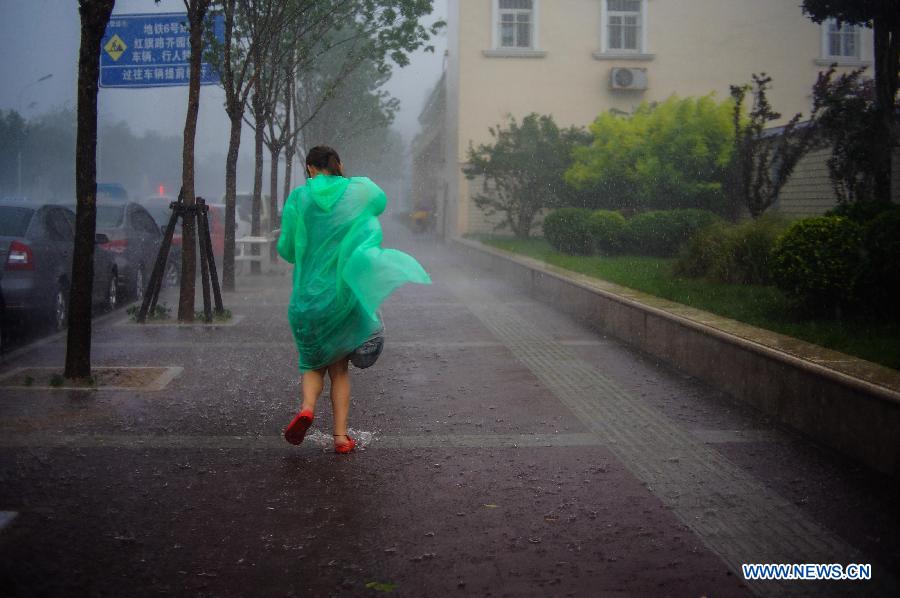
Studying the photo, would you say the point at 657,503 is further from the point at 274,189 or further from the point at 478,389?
the point at 274,189

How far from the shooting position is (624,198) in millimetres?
22156

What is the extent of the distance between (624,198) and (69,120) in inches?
3053

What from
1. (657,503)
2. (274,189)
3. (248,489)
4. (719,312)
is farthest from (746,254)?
(274,189)

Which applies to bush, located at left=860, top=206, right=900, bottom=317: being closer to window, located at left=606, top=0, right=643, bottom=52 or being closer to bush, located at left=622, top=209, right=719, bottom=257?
bush, located at left=622, top=209, right=719, bottom=257

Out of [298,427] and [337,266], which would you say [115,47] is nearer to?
[337,266]

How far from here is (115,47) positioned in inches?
779

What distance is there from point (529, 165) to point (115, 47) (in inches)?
435

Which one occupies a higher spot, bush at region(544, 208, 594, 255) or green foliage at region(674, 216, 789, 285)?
bush at region(544, 208, 594, 255)

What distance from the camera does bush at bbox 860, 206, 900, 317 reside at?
761cm

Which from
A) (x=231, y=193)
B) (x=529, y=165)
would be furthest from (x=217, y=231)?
(x=529, y=165)

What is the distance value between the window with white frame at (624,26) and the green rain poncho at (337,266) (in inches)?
1122

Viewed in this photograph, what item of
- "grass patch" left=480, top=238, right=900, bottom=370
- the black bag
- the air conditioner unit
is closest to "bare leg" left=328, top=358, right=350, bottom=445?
the black bag

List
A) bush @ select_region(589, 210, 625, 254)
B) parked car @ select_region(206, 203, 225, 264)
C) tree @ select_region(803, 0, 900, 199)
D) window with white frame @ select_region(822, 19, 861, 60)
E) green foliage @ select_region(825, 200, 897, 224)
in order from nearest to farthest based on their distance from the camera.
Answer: green foliage @ select_region(825, 200, 897, 224)
tree @ select_region(803, 0, 900, 199)
bush @ select_region(589, 210, 625, 254)
parked car @ select_region(206, 203, 225, 264)
window with white frame @ select_region(822, 19, 861, 60)

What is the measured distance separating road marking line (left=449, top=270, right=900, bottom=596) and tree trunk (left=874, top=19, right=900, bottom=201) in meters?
5.77
